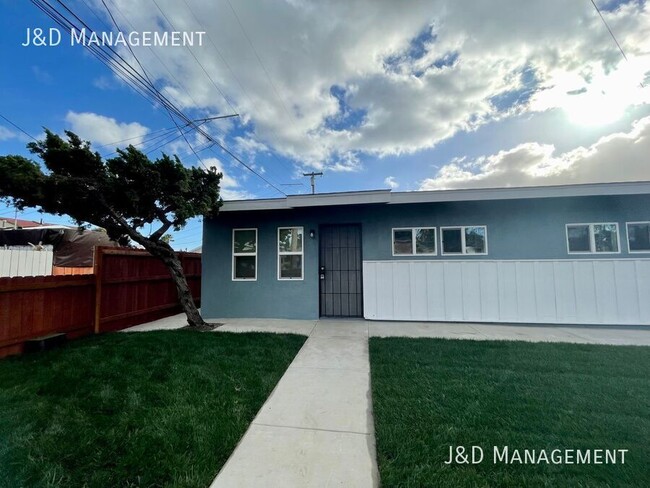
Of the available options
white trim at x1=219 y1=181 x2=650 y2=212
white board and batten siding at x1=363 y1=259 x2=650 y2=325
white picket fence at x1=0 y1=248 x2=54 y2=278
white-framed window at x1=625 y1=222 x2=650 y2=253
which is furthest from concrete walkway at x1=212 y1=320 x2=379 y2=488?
white picket fence at x1=0 y1=248 x2=54 y2=278

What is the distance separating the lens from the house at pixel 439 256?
5738mm

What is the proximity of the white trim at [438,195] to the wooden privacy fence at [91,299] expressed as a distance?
2.43 meters

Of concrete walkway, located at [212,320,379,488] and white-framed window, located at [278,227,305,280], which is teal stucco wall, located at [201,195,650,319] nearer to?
white-framed window, located at [278,227,305,280]

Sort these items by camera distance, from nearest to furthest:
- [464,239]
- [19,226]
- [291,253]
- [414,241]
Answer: [464,239]
[414,241]
[291,253]
[19,226]

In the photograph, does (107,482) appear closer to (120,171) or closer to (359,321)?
(120,171)

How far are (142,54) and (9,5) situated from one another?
1.78 metres

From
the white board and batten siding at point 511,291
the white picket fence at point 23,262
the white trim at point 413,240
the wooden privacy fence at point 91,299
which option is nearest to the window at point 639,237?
the white board and batten siding at point 511,291

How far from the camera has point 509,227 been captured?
6.16 metres

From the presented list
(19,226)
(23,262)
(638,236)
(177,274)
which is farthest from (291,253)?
(19,226)

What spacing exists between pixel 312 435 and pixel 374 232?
487 cm

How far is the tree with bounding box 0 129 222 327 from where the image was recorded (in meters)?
4.21

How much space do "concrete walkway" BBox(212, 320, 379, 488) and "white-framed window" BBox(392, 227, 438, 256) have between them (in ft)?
11.0

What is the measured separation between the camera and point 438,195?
5852 mm

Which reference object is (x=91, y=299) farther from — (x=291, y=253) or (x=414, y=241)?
(x=414, y=241)
